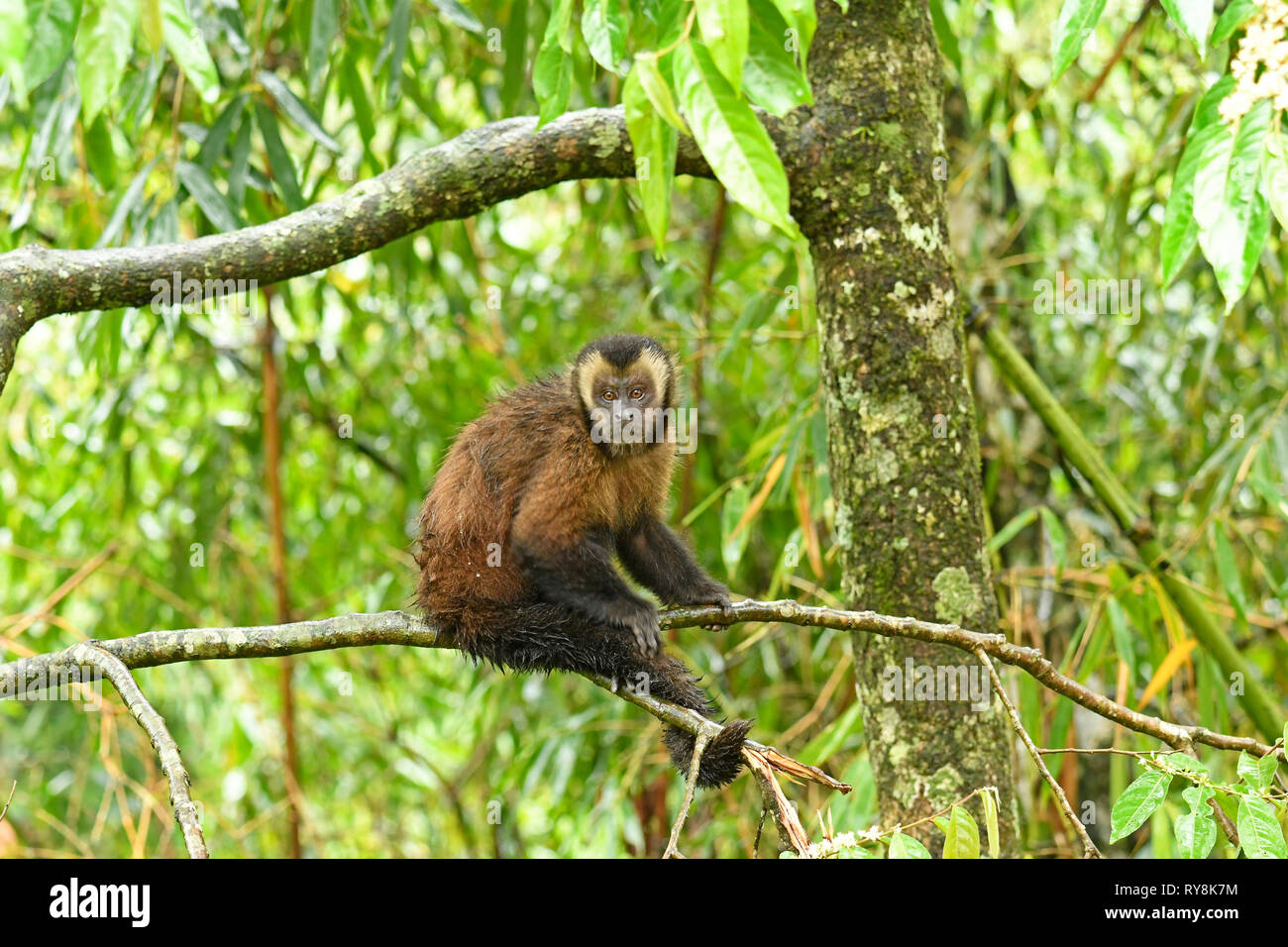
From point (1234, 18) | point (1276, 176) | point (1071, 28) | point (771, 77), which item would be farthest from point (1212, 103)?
point (771, 77)

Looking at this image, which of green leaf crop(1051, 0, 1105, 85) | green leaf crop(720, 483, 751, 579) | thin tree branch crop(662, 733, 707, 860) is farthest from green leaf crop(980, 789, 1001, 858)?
green leaf crop(720, 483, 751, 579)

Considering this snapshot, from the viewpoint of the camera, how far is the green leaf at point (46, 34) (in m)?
1.27

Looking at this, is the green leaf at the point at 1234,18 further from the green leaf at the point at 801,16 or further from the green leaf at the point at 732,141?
the green leaf at the point at 732,141

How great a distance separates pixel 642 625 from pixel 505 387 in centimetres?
130

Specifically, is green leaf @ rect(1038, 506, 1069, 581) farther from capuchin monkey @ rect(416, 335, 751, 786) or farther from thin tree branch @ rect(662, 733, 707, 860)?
thin tree branch @ rect(662, 733, 707, 860)

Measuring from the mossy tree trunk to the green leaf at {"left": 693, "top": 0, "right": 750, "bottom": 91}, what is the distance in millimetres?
1127

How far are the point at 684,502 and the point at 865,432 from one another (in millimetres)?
2288

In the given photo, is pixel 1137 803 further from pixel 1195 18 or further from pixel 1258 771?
pixel 1195 18

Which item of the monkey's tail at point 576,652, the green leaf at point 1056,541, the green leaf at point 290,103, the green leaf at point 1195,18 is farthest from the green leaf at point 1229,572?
the green leaf at point 290,103

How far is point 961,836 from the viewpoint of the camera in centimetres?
155

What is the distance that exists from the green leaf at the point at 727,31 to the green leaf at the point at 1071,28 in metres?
0.48

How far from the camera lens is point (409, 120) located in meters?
4.76
